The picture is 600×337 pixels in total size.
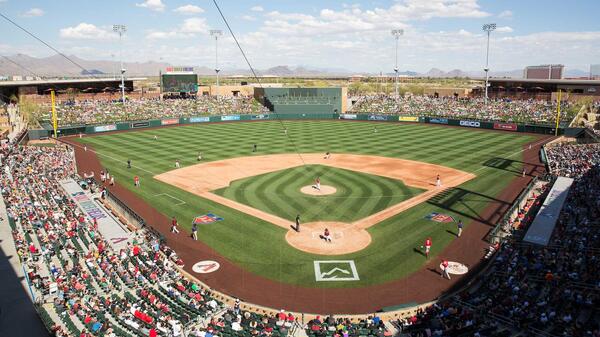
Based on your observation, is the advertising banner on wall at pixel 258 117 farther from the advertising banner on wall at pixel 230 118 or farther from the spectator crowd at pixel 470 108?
the spectator crowd at pixel 470 108

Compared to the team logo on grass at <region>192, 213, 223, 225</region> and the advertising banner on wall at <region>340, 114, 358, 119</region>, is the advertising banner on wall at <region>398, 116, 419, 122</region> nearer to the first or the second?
the advertising banner on wall at <region>340, 114, 358, 119</region>

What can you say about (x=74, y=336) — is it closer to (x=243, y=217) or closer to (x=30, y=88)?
(x=243, y=217)

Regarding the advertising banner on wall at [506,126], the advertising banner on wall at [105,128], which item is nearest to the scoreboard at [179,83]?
the advertising banner on wall at [105,128]

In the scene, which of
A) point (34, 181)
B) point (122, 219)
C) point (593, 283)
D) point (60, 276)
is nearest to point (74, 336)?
point (60, 276)

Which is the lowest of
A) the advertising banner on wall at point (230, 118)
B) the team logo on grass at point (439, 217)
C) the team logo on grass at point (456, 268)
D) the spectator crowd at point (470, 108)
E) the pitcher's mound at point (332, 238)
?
the team logo on grass at point (456, 268)


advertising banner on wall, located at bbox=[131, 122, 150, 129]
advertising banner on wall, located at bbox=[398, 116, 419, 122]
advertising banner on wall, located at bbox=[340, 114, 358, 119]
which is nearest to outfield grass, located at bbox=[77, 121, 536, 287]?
advertising banner on wall, located at bbox=[398, 116, 419, 122]

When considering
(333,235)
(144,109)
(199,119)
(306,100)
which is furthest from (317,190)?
(306,100)
